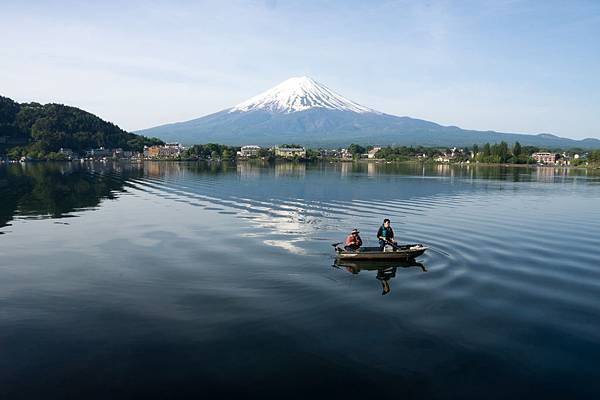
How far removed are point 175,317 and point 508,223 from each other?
88.4 ft

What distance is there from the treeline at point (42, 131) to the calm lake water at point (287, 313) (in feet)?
501

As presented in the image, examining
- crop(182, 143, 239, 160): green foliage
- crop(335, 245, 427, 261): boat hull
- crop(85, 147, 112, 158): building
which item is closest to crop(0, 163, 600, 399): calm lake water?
crop(335, 245, 427, 261): boat hull

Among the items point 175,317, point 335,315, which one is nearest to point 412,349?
point 335,315

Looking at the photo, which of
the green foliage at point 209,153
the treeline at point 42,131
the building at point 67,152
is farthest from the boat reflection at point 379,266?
the green foliage at point 209,153

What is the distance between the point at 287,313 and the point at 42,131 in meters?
184

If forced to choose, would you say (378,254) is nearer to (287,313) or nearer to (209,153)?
(287,313)

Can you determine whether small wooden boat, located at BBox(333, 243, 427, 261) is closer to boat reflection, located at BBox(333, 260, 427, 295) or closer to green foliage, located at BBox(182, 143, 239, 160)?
boat reflection, located at BBox(333, 260, 427, 295)

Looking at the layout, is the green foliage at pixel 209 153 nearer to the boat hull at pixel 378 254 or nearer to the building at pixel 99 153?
the building at pixel 99 153

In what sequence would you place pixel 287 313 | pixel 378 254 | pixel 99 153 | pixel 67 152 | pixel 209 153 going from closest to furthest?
pixel 287 313 < pixel 378 254 < pixel 67 152 < pixel 99 153 < pixel 209 153

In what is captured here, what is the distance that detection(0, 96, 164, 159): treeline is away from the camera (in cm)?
16525

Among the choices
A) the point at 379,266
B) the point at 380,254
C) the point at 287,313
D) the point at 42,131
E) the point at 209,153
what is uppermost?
the point at 42,131

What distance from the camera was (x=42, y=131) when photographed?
567ft

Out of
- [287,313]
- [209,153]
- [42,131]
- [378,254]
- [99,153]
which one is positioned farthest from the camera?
[209,153]

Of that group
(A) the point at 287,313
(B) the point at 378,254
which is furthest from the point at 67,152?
(A) the point at 287,313
